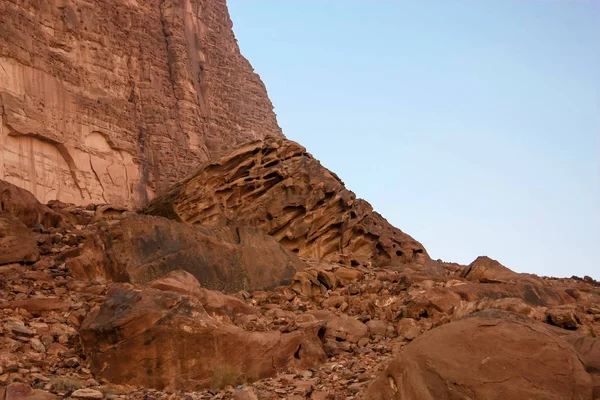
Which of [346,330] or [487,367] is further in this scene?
[346,330]

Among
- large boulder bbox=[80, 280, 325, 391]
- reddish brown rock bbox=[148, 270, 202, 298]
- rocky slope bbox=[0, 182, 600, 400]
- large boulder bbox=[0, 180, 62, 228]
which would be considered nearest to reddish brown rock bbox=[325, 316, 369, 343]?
rocky slope bbox=[0, 182, 600, 400]

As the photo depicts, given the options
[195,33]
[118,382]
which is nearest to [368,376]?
[118,382]

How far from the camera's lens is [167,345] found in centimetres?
854

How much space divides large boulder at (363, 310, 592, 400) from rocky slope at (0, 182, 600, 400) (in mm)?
12

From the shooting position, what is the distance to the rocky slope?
22.2 ft

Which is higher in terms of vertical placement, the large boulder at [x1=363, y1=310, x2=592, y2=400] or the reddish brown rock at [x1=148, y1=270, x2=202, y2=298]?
the reddish brown rock at [x1=148, y1=270, x2=202, y2=298]

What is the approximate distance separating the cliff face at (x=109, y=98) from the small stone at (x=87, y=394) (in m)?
19.9

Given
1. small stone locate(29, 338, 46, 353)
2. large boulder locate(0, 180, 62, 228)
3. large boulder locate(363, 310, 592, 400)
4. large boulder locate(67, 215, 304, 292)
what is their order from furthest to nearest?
large boulder locate(0, 180, 62, 228)
large boulder locate(67, 215, 304, 292)
small stone locate(29, 338, 46, 353)
large boulder locate(363, 310, 592, 400)

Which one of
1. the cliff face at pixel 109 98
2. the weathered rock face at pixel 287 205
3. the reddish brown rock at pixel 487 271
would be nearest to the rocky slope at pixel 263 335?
the reddish brown rock at pixel 487 271

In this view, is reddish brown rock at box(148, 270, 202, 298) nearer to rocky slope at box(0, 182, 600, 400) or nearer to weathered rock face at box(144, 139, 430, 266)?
rocky slope at box(0, 182, 600, 400)

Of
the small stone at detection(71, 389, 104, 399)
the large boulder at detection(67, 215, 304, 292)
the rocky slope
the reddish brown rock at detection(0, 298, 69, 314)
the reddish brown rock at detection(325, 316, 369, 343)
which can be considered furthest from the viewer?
the large boulder at detection(67, 215, 304, 292)

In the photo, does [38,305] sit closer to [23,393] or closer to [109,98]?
[23,393]

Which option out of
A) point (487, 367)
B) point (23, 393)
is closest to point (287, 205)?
point (23, 393)

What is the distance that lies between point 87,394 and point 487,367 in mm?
4097
